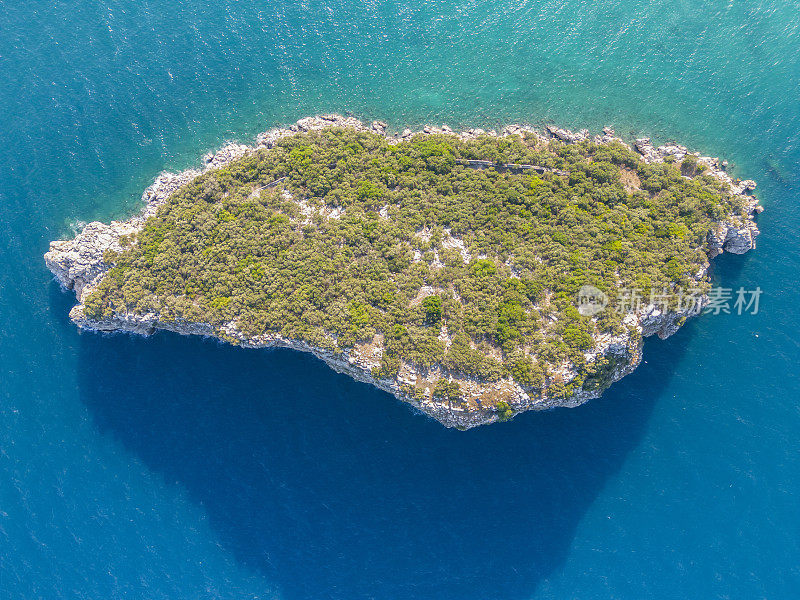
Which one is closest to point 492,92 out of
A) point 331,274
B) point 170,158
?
point 331,274

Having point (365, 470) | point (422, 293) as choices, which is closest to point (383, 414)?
→ point (365, 470)

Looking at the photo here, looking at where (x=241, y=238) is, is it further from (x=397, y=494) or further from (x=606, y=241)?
(x=606, y=241)

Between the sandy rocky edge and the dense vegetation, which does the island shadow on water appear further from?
the dense vegetation

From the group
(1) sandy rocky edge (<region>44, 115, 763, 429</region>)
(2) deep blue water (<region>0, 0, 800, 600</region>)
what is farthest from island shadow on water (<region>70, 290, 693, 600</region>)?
(1) sandy rocky edge (<region>44, 115, 763, 429</region>)

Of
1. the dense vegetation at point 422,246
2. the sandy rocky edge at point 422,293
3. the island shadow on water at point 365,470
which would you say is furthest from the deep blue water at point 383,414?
the dense vegetation at point 422,246

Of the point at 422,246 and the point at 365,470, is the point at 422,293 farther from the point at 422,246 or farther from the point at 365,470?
the point at 365,470
